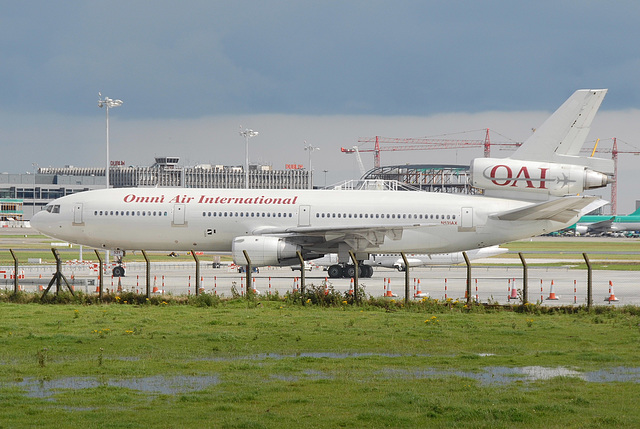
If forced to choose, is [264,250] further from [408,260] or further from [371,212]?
[408,260]

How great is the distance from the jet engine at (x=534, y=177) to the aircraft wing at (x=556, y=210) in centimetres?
131

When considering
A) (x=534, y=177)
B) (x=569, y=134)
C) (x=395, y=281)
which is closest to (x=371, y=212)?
(x=395, y=281)

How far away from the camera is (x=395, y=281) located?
1848 inches

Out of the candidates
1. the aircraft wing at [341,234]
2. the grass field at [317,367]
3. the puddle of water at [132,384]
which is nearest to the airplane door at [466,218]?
the aircraft wing at [341,234]

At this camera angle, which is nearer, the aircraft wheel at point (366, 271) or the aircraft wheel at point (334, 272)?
the aircraft wheel at point (334, 272)

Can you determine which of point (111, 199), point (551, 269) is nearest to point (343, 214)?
point (111, 199)

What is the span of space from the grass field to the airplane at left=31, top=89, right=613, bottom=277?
55.0 feet

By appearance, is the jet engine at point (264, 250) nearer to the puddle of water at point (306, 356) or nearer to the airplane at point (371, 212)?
the airplane at point (371, 212)

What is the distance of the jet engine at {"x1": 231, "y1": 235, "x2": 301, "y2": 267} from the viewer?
44375mm

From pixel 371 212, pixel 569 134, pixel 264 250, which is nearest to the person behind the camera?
pixel 264 250

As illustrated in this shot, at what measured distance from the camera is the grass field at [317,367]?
14773 mm

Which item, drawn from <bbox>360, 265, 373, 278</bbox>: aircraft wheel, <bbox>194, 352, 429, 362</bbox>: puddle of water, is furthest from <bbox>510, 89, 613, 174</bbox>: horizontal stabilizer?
<bbox>194, 352, 429, 362</bbox>: puddle of water

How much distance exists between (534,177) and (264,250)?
49.1 feet

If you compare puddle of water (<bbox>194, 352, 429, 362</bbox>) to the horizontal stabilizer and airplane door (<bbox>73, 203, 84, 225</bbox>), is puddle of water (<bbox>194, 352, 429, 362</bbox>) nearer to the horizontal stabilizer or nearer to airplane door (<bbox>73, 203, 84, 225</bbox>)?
the horizontal stabilizer
